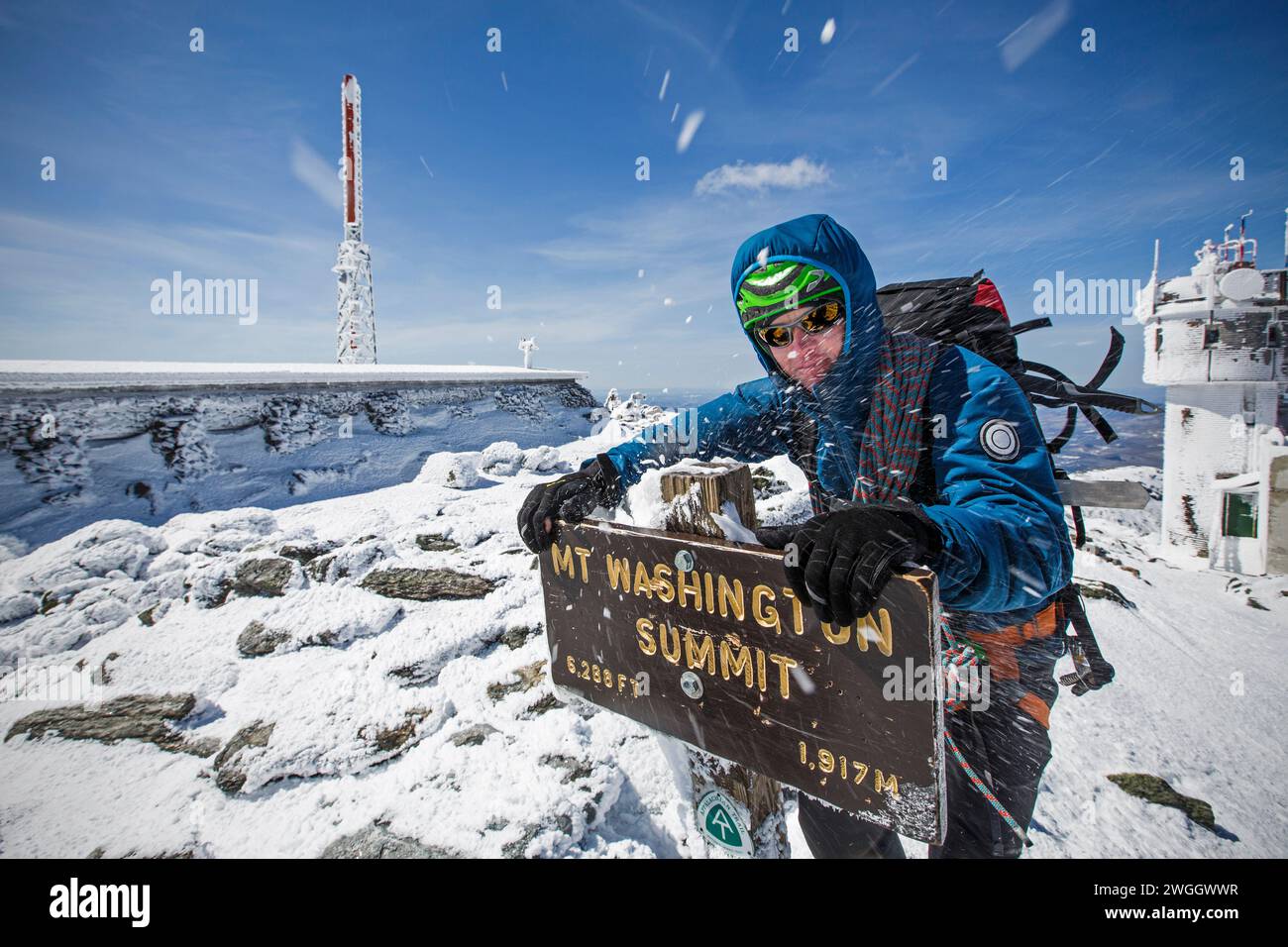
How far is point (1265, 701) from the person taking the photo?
15.0 feet

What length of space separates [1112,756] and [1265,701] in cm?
293

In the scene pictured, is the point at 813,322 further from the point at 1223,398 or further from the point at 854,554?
the point at 1223,398

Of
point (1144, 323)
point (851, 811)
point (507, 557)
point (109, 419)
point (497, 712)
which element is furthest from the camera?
point (1144, 323)

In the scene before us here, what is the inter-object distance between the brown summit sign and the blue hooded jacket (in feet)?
0.85

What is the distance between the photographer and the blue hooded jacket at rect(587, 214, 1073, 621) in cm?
121

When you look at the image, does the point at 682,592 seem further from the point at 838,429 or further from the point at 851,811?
the point at 838,429

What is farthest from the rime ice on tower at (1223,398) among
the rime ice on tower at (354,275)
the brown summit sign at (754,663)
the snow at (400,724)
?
the rime ice on tower at (354,275)

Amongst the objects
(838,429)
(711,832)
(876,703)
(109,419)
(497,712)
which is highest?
(109,419)

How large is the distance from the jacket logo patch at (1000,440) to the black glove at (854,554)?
35 cm

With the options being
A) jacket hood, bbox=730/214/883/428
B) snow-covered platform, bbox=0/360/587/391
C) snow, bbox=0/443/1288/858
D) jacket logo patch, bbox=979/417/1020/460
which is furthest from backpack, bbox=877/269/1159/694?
snow-covered platform, bbox=0/360/587/391

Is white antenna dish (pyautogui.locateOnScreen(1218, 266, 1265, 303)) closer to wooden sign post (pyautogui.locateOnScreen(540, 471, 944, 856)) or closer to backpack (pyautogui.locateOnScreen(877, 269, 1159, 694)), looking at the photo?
backpack (pyautogui.locateOnScreen(877, 269, 1159, 694))

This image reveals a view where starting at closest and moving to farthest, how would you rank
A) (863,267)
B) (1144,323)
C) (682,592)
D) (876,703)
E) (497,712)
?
(876,703) < (682,592) < (863,267) < (497,712) < (1144,323)

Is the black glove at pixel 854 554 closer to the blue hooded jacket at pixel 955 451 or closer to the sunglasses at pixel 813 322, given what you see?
the blue hooded jacket at pixel 955 451

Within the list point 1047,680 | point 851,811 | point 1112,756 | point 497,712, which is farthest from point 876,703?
point 1112,756
